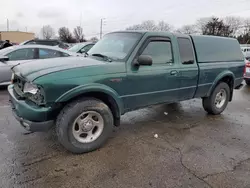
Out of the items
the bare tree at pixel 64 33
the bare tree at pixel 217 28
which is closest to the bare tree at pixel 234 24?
the bare tree at pixel 217 28

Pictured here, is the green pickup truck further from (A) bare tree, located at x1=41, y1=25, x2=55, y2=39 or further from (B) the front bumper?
(A) bare tree, located at x1=41, y1=25, x2=55, y2=39

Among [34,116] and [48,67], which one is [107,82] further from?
[34,116]

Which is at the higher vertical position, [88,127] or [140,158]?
[88,127]

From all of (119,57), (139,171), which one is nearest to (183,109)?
(119,57)

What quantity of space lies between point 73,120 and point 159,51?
205 centimetres

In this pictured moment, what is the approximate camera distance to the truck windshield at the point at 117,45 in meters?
3.72

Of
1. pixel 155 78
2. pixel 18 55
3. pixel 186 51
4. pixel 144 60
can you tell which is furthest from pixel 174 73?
pixel 18 55

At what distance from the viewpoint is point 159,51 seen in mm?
4035

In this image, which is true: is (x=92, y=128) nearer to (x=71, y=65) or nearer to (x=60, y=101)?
(x=60, y=101)

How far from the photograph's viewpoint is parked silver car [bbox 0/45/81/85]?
6.79 m

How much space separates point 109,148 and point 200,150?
1.49 meters

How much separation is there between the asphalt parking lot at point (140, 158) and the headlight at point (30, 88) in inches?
38.0

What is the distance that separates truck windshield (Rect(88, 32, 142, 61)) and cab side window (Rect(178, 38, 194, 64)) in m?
1.04

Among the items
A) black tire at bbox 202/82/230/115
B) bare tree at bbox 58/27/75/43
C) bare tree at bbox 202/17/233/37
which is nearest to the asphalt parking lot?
black tire at bbox 202/82/230/115
